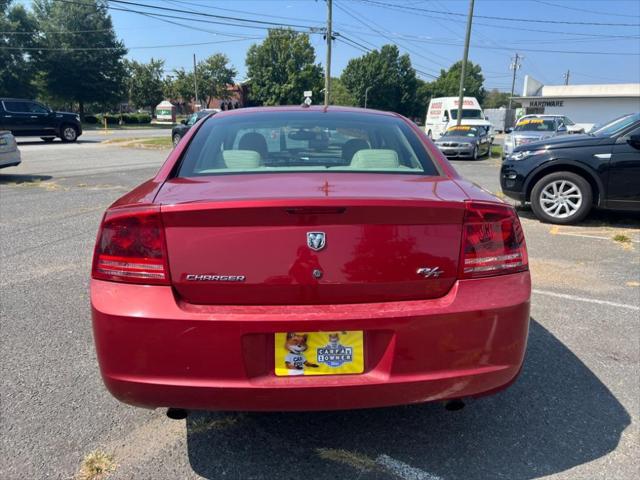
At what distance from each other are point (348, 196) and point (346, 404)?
0.82 metres

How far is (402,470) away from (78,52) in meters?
54.9

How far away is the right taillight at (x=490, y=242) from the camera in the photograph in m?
2.05

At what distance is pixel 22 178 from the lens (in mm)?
11367

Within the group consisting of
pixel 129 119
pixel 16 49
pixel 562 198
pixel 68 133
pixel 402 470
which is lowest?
pixel 129 119

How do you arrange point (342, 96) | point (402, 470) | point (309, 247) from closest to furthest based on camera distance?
point (309, 247) → point (402, 470) → point (342, 96)

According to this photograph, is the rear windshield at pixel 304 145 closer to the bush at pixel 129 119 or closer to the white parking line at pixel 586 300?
the white parking line at pixel 586 300

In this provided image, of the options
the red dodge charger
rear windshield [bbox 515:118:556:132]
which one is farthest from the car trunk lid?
rear windshield [bbox 515:118:556:132]

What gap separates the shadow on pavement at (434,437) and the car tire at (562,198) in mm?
4877

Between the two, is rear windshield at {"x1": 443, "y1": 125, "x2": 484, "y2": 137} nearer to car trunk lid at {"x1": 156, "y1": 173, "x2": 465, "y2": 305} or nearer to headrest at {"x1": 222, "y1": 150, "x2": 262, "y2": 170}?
headrest at {"x1": 222, "y1": 150, "x2": 262, "y2": 170}

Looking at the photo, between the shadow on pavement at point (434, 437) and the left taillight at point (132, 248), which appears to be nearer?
the left taillight at point (132, 248)

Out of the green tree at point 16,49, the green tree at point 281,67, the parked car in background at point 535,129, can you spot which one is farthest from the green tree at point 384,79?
the parked car in background at point 535,129

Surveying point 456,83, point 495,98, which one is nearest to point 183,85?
point 456,83

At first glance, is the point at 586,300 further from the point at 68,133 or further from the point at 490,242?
the point at 68,133

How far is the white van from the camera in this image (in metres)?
29.8
